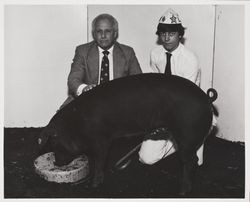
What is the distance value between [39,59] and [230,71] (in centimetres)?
125

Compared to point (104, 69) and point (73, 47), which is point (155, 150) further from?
point (73, 47)

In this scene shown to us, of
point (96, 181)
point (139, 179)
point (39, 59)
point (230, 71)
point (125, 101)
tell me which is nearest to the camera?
point (125, 101)

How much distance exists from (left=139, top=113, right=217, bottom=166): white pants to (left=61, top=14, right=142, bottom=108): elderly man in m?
0.43

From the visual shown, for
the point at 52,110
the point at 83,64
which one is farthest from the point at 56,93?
the point at 83,64

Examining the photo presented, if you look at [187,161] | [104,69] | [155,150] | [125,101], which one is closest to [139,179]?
[155,150]

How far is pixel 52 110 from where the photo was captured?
2.64m

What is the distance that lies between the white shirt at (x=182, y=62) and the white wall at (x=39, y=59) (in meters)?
Result: 0.60

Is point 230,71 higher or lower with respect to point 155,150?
higher

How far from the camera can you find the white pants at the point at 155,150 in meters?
2.14

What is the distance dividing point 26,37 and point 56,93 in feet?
1.40

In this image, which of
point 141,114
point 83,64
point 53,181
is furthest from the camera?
point 83,64

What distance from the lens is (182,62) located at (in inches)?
84.0

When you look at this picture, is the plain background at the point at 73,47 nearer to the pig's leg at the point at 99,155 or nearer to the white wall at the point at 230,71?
the white wall at the point at 230,71

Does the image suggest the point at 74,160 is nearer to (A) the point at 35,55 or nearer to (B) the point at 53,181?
(B) the point at 53,181
